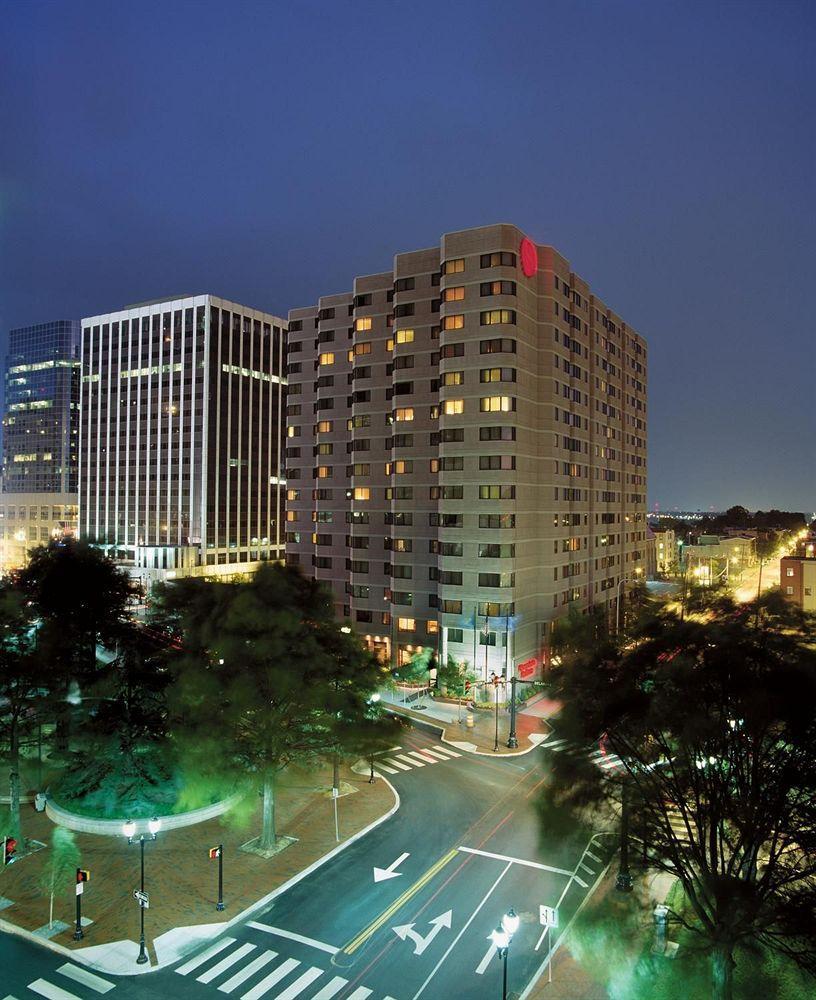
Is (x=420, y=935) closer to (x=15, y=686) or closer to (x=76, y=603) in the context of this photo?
(x=15, y=686)

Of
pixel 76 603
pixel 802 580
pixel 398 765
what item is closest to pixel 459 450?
pixel 398 765

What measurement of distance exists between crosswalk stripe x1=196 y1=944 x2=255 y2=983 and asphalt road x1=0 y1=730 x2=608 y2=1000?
0.05 metres

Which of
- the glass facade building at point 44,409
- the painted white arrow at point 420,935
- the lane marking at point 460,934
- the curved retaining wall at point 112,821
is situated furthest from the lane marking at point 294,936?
the glass facade building at point 44,409

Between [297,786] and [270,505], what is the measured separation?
11334 cm

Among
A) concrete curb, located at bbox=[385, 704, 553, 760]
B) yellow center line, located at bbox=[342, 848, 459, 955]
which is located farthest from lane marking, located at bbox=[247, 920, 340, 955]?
concrete curb, located at bbox=[385, 704, 553, 760]

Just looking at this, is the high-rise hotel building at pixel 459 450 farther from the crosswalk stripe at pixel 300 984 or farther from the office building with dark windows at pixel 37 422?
the office building with dark windows at pixel 37 422

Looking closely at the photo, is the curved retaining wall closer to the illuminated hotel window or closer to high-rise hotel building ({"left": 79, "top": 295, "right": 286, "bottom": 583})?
the illuminated hotel window

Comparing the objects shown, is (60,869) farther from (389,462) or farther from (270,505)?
(270,505)

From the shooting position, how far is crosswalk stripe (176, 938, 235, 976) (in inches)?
855

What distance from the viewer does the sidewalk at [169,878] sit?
23250 mm

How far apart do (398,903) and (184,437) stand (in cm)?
12115

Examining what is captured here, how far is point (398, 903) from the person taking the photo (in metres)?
25.6

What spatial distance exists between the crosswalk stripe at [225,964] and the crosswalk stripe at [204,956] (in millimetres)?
495

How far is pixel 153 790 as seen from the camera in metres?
34.1
